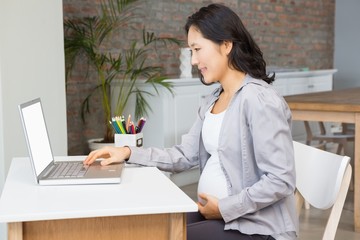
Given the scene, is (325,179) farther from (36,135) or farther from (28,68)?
(28,68)

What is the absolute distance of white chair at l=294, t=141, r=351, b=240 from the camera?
2217 millimetres

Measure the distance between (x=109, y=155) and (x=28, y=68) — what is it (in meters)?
1.70

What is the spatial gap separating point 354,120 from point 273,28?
13.3 ft

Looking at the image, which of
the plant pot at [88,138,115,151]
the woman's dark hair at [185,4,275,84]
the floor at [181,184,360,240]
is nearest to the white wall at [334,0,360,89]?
the floor at [181,184,360,240]

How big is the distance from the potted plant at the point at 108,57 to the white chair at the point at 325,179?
2942 mm

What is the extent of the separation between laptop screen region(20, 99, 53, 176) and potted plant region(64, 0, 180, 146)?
3020 millimetres

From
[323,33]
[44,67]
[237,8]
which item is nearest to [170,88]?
[44,67]

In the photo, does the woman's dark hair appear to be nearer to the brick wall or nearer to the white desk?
the white desk

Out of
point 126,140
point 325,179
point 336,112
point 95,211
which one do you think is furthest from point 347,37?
point 95,211

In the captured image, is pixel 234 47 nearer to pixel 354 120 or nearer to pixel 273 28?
pixel 354 120

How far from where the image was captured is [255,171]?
2.15 m

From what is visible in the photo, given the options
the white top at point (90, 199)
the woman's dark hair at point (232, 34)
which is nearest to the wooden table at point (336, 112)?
the woman's dark hair at point (232, 34)

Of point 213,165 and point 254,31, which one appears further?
point 254,31

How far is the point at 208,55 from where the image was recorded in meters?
2.22
